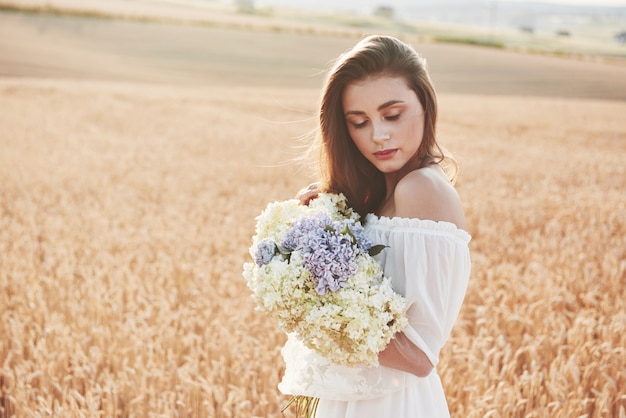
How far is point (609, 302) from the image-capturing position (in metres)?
5.02

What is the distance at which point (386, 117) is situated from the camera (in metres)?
2.27

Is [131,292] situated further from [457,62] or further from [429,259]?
[457,62]

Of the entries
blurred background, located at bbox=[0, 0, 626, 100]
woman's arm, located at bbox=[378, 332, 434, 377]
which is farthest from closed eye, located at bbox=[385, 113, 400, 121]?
blurred background, located at bbox=[0, 0, 626, 100]

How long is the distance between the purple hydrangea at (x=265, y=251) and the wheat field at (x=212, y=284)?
1016mm

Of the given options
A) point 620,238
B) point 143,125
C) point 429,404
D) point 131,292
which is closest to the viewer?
point 429,404

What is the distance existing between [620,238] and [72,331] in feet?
18.8

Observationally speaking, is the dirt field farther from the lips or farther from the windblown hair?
the lips

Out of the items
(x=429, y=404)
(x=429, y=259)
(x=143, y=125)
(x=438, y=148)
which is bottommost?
(x=143, y=125)

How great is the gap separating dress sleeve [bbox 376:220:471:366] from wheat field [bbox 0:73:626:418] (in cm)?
113

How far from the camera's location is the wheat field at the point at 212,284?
355cm

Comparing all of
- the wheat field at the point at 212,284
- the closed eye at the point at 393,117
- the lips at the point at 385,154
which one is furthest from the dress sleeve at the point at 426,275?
the wheat field at the point at 212,284

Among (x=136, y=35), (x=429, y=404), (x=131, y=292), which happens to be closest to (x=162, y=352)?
(x=131, y=292)

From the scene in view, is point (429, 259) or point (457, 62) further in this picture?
point (457, 62)

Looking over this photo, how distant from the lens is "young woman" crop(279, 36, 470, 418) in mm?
2100
